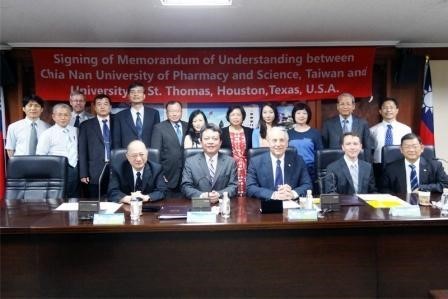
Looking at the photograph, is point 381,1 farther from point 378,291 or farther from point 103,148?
point 103,148

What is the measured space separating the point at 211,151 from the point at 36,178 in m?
1.27

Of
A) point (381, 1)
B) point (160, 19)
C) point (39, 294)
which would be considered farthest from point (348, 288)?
point (160, 19)

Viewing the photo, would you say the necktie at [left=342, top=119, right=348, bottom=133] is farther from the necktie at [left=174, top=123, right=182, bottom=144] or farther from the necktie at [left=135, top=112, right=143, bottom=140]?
the necktie at [left=135, top=112, right=143, bottom=140]

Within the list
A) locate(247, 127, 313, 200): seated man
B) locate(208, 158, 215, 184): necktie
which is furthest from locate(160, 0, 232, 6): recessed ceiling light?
locate(208, 158, 215, 184): necktie

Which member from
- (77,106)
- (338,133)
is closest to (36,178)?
(77,106)

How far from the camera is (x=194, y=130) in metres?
3.79

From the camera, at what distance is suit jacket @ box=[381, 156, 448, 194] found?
304cm

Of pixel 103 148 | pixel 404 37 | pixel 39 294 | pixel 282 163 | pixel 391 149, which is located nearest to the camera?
pixel 39 294

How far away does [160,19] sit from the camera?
355 cm

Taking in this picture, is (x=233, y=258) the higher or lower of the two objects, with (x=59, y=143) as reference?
lower

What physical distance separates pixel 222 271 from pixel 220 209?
0.36 metres

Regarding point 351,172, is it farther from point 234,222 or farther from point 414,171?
point 234,222

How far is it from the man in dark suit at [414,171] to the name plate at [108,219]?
2.05m

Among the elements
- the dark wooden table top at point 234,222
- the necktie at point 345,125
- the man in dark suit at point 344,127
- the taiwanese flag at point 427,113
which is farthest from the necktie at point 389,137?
the dark wooden table top at point 234,222
